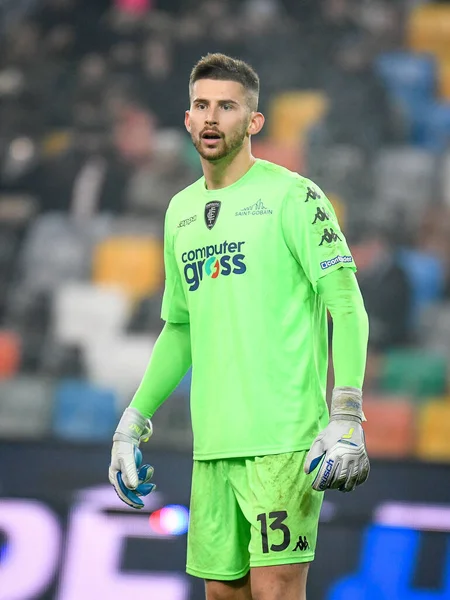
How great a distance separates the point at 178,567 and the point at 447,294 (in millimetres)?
3100

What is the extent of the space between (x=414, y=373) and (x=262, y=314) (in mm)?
3530

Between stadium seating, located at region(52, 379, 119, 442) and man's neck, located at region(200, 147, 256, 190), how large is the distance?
133 inches

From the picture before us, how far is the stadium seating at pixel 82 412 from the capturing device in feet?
18.2

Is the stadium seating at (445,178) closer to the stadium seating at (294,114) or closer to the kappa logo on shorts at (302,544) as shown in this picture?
the stadium seating at (294,114)

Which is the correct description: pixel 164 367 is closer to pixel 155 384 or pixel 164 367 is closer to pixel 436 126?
pixel 155 384

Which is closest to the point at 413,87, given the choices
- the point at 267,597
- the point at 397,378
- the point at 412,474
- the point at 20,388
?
the point at 397,378

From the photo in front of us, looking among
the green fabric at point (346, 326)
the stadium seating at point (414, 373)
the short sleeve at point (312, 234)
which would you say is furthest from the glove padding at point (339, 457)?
the stadium seating at point (414, 373)

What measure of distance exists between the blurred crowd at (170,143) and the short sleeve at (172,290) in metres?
3.19

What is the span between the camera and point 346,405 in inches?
81.0

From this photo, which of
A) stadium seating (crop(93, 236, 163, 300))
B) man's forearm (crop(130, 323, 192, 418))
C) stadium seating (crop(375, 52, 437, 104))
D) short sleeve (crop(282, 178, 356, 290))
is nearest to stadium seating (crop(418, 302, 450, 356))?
stadium seating (crop(93, 236, 163, 300))

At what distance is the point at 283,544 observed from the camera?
2.11 m

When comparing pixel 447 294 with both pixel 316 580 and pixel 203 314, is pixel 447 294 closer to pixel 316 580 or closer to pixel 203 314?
pixel 316 580

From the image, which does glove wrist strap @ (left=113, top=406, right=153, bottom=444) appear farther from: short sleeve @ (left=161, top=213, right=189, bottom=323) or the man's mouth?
the man's mouth

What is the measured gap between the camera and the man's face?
224 centimetres
